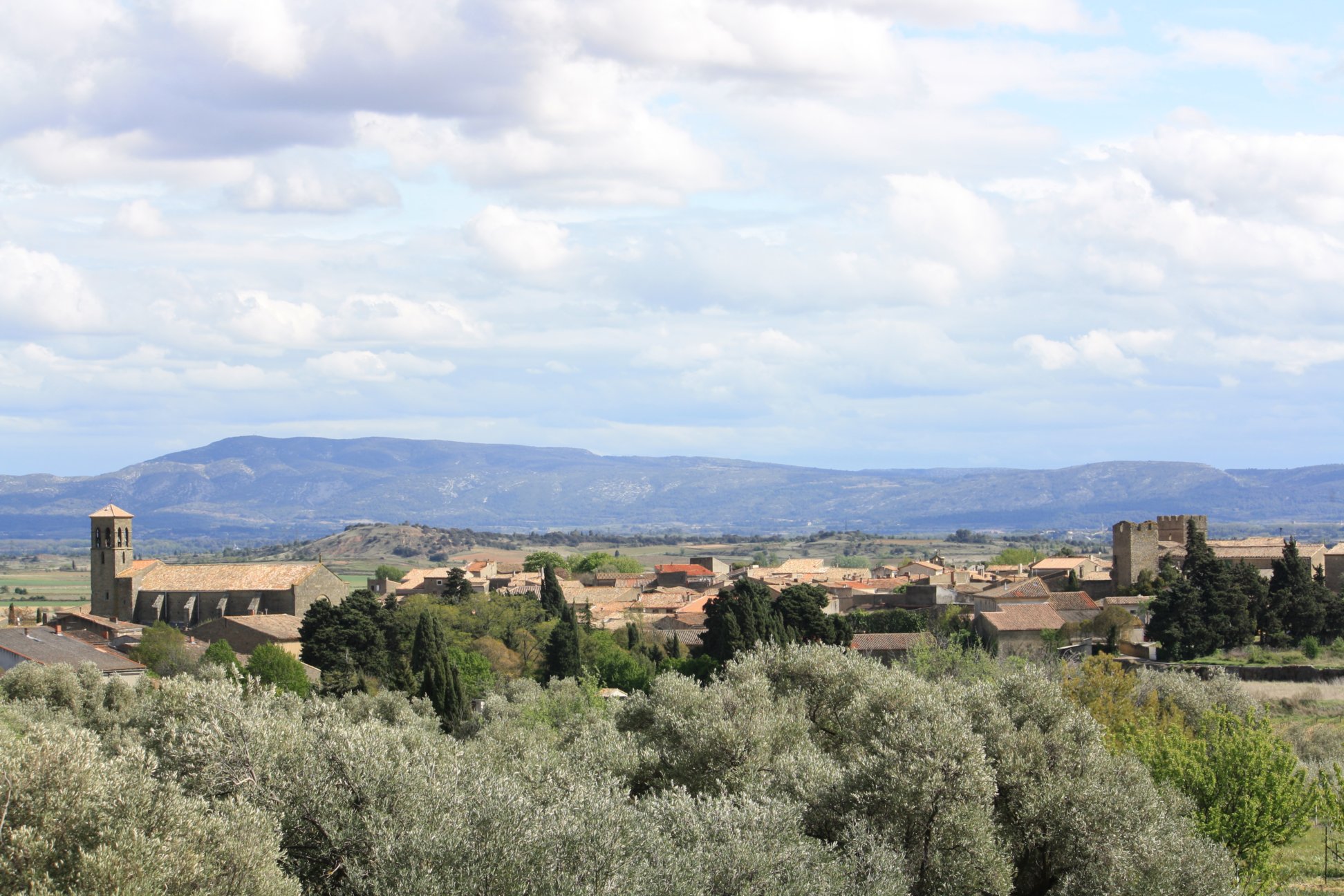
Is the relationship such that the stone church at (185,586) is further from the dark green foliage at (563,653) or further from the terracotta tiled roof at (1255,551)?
the terracotta tiled roof at (1255,551)

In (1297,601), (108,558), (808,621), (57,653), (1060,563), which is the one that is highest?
(108,558)

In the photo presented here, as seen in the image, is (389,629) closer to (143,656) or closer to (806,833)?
(143,656)

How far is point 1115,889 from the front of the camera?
25312mm

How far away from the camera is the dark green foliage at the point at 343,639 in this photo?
228ft

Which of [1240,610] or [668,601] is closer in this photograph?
[1240,610]

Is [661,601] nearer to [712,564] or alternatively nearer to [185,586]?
[185,586]

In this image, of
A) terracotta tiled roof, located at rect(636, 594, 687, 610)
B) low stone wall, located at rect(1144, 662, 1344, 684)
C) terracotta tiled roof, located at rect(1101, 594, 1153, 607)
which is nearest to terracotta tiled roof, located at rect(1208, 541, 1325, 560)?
terracotta tiled roof, located at rect(1101, 594, 1153, 607)

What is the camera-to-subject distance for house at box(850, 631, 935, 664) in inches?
2894

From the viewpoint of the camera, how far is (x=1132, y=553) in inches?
3588

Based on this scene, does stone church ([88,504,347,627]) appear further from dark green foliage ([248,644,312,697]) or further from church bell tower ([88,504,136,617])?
dark green foliage ([248,644,312,697])

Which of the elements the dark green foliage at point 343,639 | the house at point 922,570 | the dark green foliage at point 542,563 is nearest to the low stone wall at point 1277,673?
the dark green foliage at point 343,639

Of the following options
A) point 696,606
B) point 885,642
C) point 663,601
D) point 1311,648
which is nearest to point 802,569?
point 663,601

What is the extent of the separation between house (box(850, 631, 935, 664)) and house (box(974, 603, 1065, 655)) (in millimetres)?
3820

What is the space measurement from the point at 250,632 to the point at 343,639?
1212 cm
